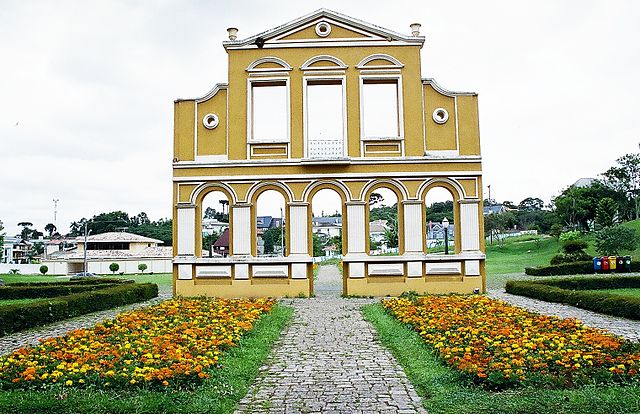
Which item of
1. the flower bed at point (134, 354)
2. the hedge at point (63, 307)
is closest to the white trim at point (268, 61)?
the hedge at point (63, 307)

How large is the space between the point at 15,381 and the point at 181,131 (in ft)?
47.3

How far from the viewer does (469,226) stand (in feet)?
65.9

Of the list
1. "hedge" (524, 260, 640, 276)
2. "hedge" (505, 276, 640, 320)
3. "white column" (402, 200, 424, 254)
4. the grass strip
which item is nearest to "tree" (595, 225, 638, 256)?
"hedge" (524, 260, 640, 276)

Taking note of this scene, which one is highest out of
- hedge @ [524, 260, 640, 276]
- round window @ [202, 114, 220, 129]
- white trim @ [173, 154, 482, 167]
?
round window @ [202, 114, 220, 129]

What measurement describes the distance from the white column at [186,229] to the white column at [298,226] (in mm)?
3176

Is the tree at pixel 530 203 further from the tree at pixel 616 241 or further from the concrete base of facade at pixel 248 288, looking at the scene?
the concrete base of facade at pixel 248 288

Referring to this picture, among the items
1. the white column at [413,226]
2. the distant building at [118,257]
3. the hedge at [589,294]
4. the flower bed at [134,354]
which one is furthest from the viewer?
the distant building at [118,257]

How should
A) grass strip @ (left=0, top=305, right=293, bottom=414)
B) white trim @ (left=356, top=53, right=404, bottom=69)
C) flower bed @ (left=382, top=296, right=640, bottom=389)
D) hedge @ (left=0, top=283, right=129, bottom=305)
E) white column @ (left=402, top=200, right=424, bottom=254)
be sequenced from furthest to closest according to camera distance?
hedge @ (left=0, top=283, right=129, bottom=305) → white trim @ (left=356, top=53, right=404, bottom=69) → white column @ (left=402, top=200, right=424, bottom=254) → flower bed @ (left=382, top=296, right=640, bottom=389) → grass strip @ (left=0, top=305, right=293, bottom=414)

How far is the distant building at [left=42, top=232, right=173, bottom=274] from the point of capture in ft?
210

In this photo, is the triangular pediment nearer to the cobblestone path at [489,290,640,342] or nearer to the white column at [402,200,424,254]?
the white column at [402,200,424,254]

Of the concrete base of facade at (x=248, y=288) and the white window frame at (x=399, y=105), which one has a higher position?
the white window frame at (x=399, y=105)

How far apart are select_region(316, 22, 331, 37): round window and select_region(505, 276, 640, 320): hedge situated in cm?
1016

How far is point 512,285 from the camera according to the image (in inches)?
801

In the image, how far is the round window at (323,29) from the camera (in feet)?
68.1
